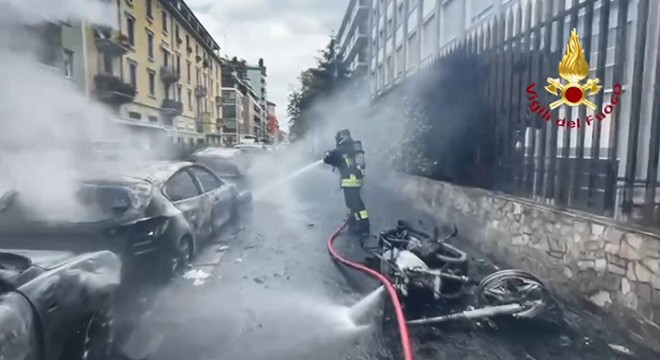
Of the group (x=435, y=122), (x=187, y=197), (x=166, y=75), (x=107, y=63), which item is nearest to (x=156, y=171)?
(x=187, y=197)

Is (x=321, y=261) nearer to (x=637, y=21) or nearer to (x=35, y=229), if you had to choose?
(x=35, y=229)

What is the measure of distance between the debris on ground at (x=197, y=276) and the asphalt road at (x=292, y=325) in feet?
0.04

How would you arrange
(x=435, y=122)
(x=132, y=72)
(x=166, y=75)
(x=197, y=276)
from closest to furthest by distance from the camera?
(x=197, y=276), (x=435, y=122), (x=132, y=72), (x=166, y=75)

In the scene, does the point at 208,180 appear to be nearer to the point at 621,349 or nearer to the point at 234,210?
the point at 234,210

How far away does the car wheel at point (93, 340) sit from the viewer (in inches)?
91.3

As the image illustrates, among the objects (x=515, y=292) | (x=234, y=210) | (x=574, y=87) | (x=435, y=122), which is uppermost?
(x=574, y=87)

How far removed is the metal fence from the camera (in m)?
3.29

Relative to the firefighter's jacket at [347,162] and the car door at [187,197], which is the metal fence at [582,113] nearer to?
the firefighter's jacket at [347,162]

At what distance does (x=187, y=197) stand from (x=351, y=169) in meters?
2.72

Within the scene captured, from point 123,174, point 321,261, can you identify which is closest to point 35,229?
point 123,174

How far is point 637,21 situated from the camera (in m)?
3.31

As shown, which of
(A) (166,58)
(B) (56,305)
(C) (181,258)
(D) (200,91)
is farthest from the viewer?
(D) (200,91)

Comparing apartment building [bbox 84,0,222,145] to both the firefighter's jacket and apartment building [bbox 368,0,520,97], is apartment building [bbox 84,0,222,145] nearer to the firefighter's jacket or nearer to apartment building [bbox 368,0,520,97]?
the firefighter's jacket

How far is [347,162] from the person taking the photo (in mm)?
6812
